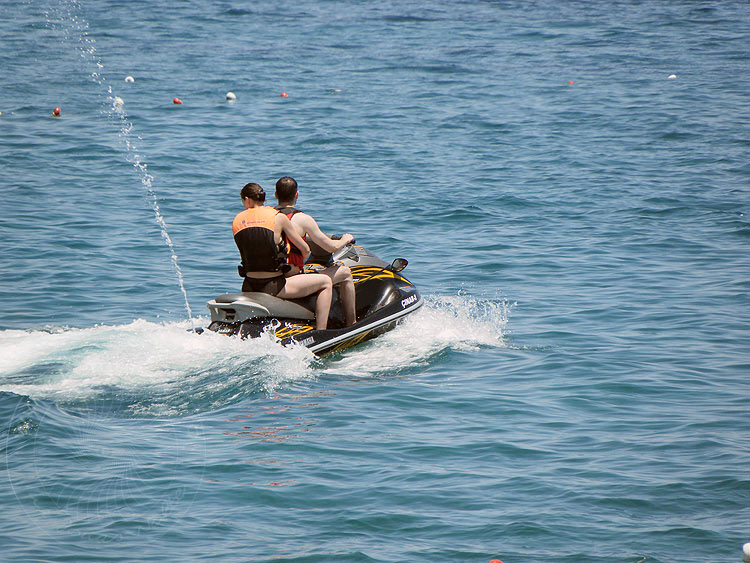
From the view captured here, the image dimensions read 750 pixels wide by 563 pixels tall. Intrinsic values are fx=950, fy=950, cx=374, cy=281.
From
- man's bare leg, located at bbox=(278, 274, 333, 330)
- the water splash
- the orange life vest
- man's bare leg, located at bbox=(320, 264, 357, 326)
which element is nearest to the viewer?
the water splash

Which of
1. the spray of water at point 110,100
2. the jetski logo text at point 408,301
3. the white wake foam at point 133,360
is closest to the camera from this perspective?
the white wake foam at point 133,360

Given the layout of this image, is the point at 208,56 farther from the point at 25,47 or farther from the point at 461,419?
the point at 461,419

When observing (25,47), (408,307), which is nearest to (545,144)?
(408,307)

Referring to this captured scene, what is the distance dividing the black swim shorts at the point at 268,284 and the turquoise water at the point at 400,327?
0.66 meters

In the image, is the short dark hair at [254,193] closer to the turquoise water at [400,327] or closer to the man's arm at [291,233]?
the man's arm at [291,233]

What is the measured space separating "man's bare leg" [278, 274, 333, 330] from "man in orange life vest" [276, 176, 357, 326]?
0.17 metres

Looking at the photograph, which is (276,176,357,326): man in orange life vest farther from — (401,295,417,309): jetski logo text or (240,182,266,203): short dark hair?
(401,295,417,309): jetski logo text

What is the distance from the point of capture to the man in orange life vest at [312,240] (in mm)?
8383

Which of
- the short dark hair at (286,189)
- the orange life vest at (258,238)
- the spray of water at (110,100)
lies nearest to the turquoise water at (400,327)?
the spray of water at (110,100)

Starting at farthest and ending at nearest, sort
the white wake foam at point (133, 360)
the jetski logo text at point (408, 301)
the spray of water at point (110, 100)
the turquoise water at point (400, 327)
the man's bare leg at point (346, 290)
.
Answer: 1. the spray of water at point (110, 100)
2. the jetski logo text at point (408, 301)
3. the man's bare leg at point (346, 290)
4. the white wake foam at point (133, 360)
5. the turquoise water at point (400, 327)

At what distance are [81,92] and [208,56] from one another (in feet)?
19.1

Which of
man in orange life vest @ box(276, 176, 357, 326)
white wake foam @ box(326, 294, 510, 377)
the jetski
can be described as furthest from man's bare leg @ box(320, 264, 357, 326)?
white wake foam @ box(326, 294, 510, 377)

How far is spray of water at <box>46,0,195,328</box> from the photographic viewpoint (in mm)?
13486

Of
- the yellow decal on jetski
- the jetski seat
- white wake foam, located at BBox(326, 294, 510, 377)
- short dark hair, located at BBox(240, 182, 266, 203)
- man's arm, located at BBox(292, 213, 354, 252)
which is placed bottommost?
white wake foam, located at BBox(326, 294, 510, 377)
